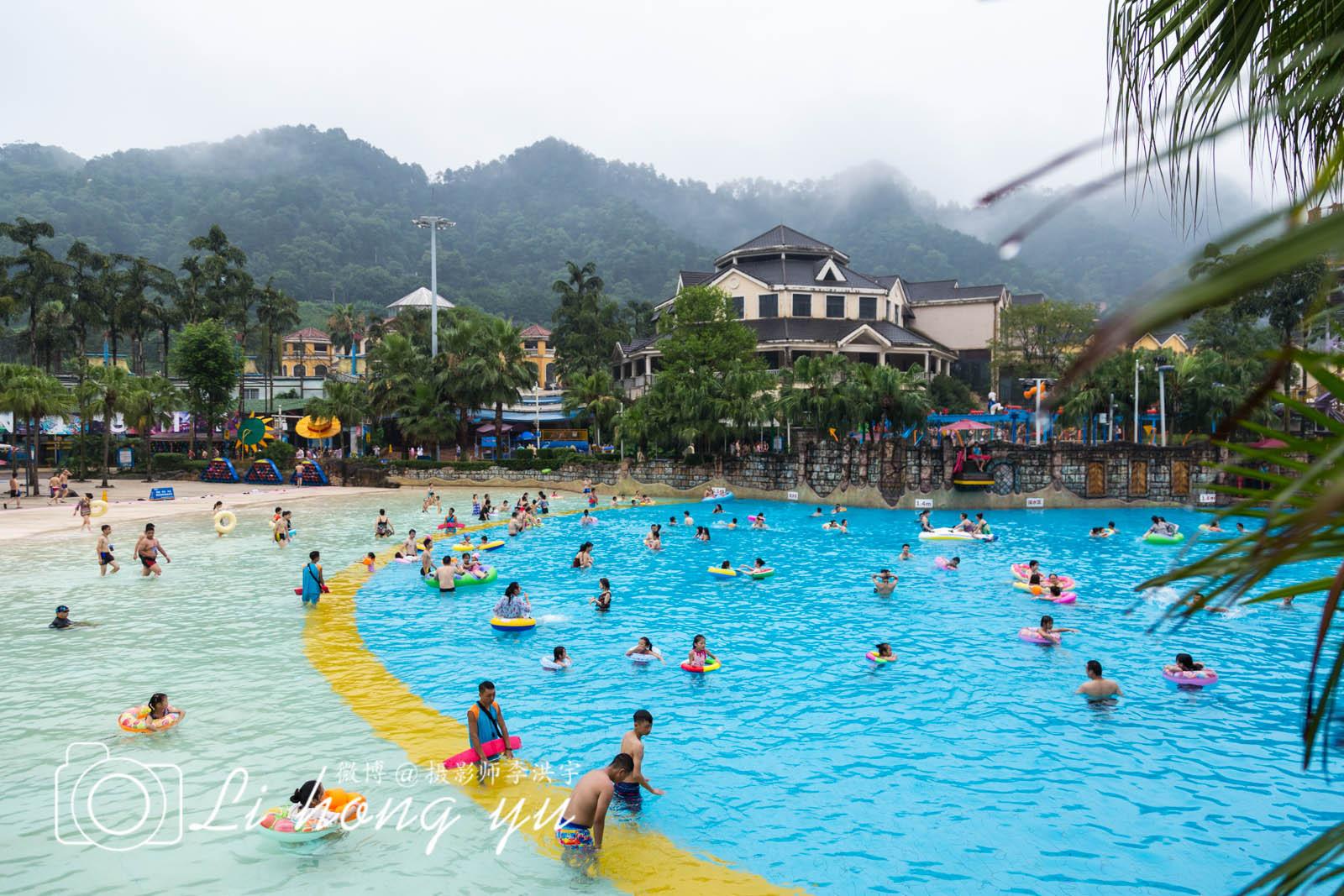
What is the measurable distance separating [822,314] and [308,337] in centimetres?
6355

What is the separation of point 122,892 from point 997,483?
39.8m

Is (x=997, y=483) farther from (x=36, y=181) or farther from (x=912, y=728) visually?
(x=36, y=181)

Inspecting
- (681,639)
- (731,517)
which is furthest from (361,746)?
(731,517)

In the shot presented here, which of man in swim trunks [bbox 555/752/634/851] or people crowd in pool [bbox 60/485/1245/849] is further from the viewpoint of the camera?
people crowd in pool [bbox 60/485/1245/849]

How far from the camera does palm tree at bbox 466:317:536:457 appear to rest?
5394cm

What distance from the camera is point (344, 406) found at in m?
57.0

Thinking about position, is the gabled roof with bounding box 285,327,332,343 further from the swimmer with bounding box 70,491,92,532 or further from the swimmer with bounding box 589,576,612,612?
the swimmer with bounding box 589,576,612,612

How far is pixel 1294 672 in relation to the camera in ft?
53.9

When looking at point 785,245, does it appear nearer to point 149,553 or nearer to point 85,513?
point 85,513

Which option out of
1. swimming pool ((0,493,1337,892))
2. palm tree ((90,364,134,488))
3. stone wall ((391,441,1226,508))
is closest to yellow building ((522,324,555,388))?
palm tree ((90,364,134,488))

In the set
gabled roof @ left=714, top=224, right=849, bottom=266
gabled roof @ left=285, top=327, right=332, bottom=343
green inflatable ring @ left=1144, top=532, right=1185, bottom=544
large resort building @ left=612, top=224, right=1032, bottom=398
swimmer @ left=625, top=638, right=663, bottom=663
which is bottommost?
swimmer @ left=625, top=638, right=663, bottom=663

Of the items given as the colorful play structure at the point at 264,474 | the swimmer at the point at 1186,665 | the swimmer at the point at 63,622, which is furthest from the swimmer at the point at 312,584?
the colorful play structure at the point at 264,474

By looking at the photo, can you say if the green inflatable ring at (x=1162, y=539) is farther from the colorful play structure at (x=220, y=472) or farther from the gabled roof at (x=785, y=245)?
the colorful play structure at (x=220, y=472)

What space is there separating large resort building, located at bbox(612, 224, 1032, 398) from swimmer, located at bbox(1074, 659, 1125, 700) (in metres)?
42.4
